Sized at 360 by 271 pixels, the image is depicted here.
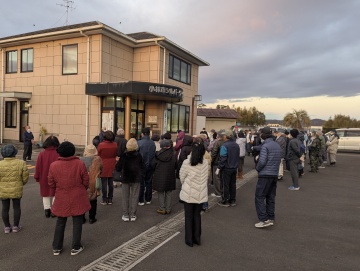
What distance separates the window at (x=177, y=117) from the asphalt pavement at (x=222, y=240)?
1257 centimetres

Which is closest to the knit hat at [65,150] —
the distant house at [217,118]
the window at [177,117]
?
the window at [177,117]

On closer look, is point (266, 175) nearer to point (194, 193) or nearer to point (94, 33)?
point (194, 193)

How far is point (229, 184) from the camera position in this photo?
22.1ft

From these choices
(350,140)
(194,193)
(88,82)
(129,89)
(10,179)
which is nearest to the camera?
(194,193)

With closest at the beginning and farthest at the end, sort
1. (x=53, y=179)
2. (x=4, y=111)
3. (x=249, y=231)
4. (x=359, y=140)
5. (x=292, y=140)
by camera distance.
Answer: (x=53, y=179) → (x=249, y=231) → (x=292, y=140) → (x=4, y=111) → (x=359, y=140)

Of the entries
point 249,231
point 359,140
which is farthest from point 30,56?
point 359,140

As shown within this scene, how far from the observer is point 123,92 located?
14.3m

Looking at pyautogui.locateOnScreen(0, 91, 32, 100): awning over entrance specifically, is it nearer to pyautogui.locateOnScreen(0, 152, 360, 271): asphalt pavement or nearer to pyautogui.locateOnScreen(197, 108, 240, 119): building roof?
pyautogui.locateOnScreen(0, 152, 360, 271): asphalt pavement

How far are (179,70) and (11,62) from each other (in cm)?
1211

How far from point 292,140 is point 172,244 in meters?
6.09

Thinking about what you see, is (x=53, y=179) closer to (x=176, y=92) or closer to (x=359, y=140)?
(x=176, y=92)

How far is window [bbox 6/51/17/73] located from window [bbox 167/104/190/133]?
37.1ft

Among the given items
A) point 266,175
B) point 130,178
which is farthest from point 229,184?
point 130,178

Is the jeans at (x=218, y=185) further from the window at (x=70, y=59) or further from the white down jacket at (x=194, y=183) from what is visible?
the window at (x=70, y=59)
